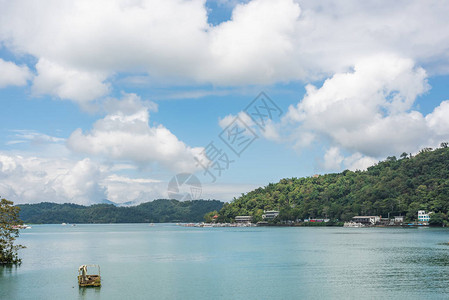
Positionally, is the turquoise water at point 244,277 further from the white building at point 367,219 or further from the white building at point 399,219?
the white building at point 367,219

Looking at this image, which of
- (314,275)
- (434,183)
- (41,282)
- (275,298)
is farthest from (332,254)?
(434,183)

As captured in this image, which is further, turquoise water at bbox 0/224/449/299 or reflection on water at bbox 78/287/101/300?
turquoise water at bbox 0/224/449/299

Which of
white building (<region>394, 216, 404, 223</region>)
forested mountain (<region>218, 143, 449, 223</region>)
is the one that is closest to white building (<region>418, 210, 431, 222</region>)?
forested mountain (<region>218, 143, 449, 223</region>)

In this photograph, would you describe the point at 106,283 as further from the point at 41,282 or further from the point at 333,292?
the point at 333,292

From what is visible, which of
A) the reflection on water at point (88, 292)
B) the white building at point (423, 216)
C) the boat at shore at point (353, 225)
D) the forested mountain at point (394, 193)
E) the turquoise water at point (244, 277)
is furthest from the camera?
the boat at shore at point (353, 225)

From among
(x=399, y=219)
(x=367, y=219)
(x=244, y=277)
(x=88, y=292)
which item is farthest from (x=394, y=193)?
(x=88, y=292)

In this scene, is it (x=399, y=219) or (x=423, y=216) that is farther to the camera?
(x=399, y=219)

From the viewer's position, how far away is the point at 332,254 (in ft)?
200

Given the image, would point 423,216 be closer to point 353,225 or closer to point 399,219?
point 399,219

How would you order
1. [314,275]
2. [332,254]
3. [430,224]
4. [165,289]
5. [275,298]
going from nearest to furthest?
[275,298], [165,289], [314,275], [332,254], [430,224]

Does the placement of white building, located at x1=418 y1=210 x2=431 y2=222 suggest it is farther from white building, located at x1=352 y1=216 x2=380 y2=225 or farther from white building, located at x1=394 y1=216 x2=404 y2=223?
white building, located at x1=352 y1=216 x2=380 y2=225

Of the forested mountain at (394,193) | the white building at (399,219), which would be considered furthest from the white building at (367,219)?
the white building at (399,219)

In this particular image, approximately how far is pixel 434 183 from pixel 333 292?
13869 centimetres

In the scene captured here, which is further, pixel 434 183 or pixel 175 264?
pixel 434 183
